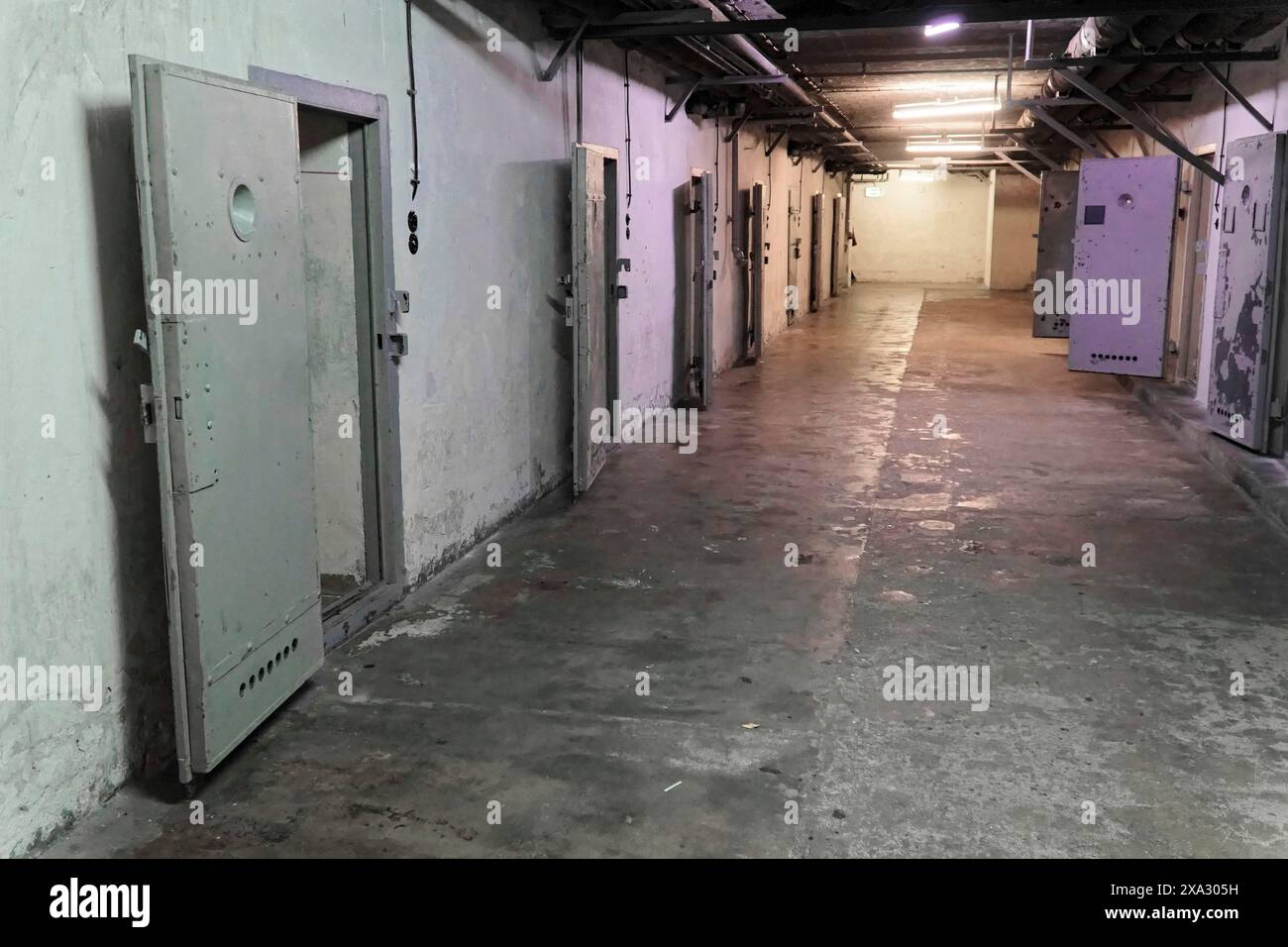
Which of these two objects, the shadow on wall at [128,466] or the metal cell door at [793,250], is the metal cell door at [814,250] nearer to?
the metal cell door at [793,250]

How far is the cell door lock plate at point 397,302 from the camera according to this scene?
419 centimetres

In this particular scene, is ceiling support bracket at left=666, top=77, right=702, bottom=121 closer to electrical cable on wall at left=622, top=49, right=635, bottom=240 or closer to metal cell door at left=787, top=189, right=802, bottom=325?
electrical cable on wall at left=622, top=49, right=635, bottom=240

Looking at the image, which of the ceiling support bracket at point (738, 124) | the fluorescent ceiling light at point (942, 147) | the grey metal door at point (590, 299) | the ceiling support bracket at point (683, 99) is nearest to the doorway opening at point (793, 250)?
the fluorescent ceiling light at point (942, 147)

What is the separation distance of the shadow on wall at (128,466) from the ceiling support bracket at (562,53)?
10.8 feet

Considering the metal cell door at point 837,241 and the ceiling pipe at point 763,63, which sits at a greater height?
the ceiling pipe at point 763,63

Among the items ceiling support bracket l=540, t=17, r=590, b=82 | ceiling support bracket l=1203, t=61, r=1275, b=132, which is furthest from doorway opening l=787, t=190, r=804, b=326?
ceiling support bracket l=540, t=17, r=590, b=82

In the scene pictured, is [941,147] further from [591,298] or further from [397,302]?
[397,302]

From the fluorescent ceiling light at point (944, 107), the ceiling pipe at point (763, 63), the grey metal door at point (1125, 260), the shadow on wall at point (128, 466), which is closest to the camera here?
the shadow on wall at point (128, 466)

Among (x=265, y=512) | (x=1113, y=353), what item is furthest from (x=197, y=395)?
(x=1113, y=353)

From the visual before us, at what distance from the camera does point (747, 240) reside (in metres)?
11.9

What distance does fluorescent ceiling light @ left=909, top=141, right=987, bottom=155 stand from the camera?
16188 mm

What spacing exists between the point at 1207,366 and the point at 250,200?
7.40 metres

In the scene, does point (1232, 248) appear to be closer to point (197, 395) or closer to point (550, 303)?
point (550, 303)

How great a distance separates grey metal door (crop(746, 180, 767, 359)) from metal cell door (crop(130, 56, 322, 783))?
889 cm
